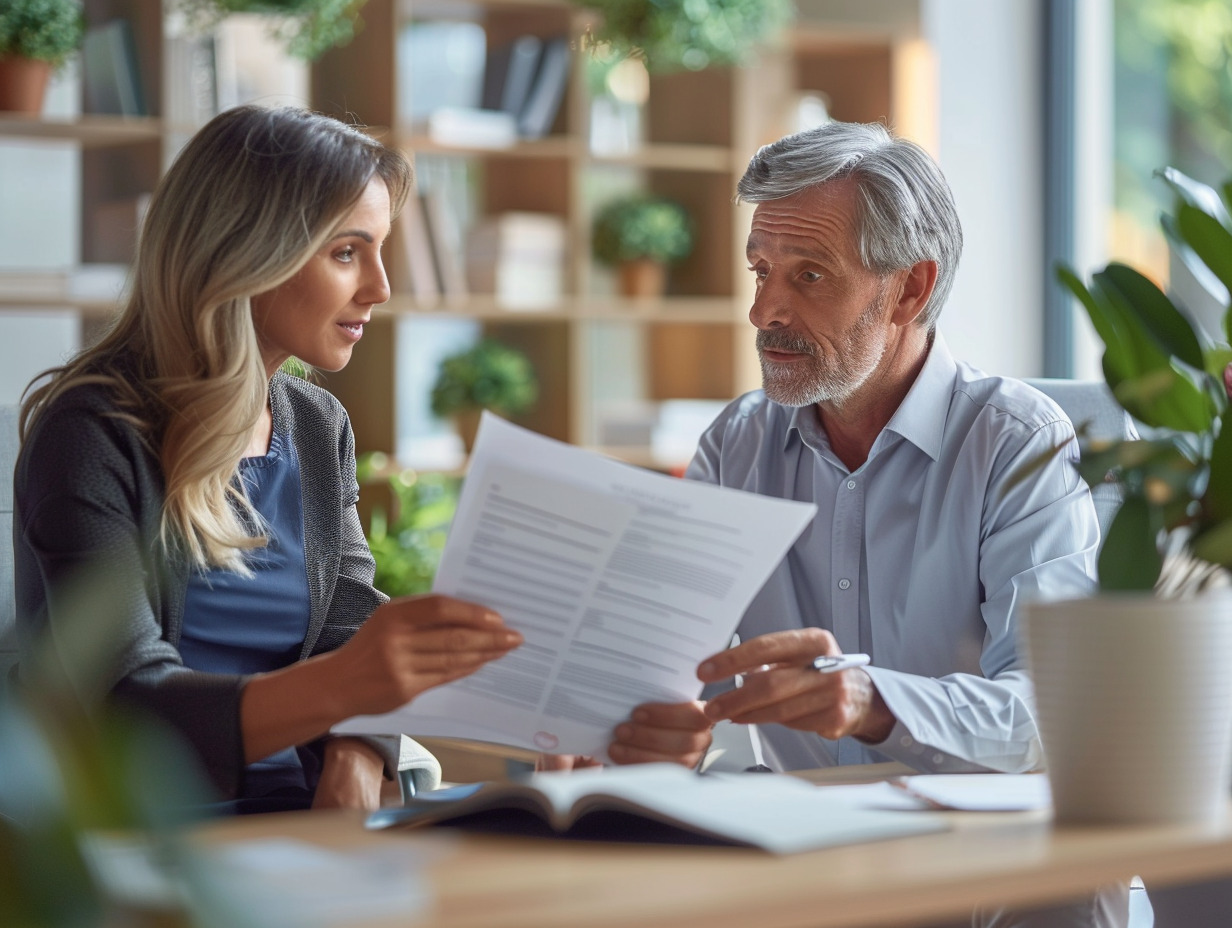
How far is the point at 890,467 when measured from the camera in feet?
5.97

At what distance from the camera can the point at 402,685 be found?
1.11m

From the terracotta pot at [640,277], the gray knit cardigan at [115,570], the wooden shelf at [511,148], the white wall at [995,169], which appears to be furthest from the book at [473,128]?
the gray knit cardigan at [115,570]

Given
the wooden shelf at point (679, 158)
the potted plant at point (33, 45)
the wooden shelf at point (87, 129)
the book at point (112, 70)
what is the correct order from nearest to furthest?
1. the potted plant at point (33, 45)
2. the wooden shelf at point (87, 129)
3. the book at point (112, 70)
4. the wooden shelf at point (679, 158)

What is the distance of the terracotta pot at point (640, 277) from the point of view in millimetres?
4305

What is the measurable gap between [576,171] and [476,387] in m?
0.68

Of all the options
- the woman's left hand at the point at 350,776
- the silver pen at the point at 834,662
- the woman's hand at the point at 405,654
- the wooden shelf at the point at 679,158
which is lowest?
the woman's left hand at the point at 350,776

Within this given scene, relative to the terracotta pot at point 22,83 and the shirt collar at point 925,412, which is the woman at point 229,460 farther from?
the terracotta pot at point 22,83

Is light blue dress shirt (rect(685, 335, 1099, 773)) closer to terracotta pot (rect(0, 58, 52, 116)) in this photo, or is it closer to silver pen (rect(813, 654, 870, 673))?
silver pen (rect(813, 654, 870, 673))

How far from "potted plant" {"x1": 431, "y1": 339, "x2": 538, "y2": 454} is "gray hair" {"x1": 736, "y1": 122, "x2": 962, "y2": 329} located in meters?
2.12

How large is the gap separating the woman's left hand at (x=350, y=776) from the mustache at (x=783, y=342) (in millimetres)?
771

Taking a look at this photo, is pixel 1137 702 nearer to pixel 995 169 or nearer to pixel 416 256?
pixel 416 256

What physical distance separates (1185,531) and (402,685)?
59 cm

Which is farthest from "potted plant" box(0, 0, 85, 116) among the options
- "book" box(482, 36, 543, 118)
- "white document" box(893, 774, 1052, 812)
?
"white document" box(893, 774, 1052, 812)

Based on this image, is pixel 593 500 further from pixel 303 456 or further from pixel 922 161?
pixel 922 161
